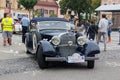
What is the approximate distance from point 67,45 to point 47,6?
9009cm

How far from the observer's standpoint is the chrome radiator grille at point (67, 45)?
11086 mm

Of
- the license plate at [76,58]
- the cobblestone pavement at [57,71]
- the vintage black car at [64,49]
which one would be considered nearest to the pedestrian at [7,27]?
the cobblestone pavement at [57,71]

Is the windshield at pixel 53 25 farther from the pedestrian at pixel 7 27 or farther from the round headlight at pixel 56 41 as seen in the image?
the pedestrian at pixel 7 27

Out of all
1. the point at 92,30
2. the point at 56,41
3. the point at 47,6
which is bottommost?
the point at 47,6

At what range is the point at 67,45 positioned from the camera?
11156 mm

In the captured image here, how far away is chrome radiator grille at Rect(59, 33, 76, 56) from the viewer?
36.4 ft

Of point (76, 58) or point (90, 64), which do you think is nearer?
point (76, 58)

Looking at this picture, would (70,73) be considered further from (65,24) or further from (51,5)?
(51,5)

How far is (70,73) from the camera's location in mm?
10172

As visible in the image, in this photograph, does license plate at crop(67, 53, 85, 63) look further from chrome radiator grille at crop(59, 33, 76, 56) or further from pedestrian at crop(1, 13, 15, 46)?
pedestrian at crop(1, 13, 15, 46)

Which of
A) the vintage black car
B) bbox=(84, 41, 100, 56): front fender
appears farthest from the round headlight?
bbox=(84, 41, 100, 56): front fender

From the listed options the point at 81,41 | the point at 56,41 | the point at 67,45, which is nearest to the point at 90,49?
the point at 81,41

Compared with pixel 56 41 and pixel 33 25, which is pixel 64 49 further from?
pixel 33 25

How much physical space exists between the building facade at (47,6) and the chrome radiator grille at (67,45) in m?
85.4
